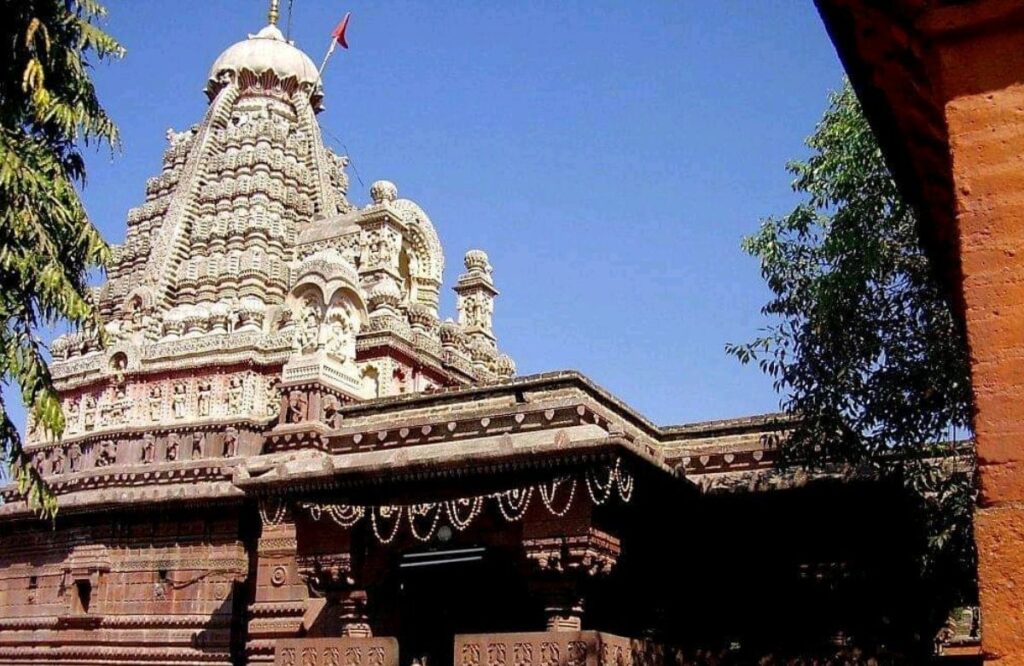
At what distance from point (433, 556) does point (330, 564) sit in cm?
161

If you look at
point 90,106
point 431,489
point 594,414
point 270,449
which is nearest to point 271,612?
point 270,449

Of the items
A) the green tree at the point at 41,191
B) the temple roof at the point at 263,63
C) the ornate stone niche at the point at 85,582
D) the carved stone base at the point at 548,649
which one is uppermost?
the temple roof at the point at 263,63

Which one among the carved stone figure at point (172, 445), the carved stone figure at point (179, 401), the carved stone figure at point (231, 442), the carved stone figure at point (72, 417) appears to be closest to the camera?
the carved stone figure at point (231, 442)

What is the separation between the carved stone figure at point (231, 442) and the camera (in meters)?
21.2

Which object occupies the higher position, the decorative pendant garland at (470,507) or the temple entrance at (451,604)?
the decorative pendant garland at (470,507)

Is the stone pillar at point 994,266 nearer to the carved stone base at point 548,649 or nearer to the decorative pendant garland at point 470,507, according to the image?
the decorative pendant garland at point 470,507

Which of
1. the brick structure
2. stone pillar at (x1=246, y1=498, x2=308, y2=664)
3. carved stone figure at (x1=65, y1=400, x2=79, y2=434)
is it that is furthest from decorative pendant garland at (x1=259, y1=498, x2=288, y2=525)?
the brick structure

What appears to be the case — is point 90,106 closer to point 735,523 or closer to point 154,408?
point 735,523

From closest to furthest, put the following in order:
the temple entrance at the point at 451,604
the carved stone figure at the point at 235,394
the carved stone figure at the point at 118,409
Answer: the temple entrance at the point at 451,604, the carved stone figure at the point at 235,394, the carved stone figure at the point at 118,409

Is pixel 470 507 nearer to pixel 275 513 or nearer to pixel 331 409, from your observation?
pixel 275 513

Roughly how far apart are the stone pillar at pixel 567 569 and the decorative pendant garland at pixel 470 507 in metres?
0.38

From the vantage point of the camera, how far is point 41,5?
1010cm

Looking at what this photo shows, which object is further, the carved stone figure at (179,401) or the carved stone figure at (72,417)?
the carved stone figure at (72,417)

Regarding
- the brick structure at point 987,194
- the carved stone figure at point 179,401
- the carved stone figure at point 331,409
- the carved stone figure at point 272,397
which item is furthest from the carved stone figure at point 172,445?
the brick structure at point 987,194
